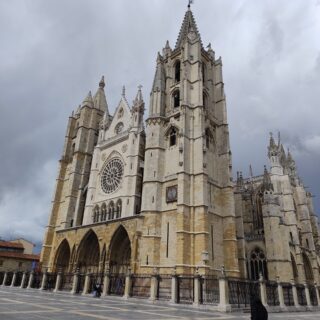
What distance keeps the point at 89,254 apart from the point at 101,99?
72.8ft

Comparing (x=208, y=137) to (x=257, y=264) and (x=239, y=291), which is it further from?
(x=239, y=291)

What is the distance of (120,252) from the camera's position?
2573cm

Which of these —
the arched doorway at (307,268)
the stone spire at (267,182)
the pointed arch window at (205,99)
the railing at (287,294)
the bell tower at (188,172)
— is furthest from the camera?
the stone spire at (267,182)

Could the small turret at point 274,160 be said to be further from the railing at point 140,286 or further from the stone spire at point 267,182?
the railing at point 140,286

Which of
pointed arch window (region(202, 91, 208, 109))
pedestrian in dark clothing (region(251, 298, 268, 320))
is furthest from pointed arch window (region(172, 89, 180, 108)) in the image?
pedestrian in dark clothing (region(251, 298, 268, 320))

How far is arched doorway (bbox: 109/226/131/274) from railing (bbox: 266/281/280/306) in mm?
12640

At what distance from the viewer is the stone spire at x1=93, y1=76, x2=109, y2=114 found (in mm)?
40338

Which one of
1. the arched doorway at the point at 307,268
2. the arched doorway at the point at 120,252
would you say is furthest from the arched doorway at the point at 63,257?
the arched doorway at the point at 307,268

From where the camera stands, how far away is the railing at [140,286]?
17.6m

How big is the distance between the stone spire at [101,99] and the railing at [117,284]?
25.5 metres

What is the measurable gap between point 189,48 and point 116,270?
73.4 ft

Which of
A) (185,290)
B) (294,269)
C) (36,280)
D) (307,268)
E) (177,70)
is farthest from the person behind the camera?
(307,268)

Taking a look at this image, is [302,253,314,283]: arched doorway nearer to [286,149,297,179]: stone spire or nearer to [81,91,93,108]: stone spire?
[286,149,297,179]: stone spire

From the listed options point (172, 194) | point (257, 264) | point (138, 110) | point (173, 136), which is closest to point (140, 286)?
point (172, 194)
